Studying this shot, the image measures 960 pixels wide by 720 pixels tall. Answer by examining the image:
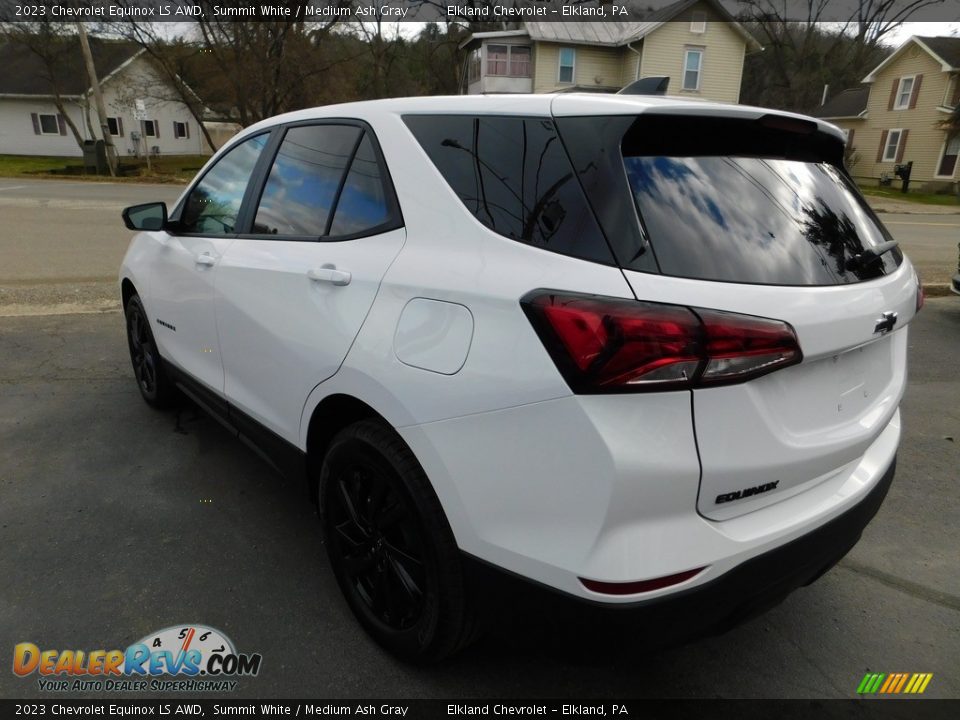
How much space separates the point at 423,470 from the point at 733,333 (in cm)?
91

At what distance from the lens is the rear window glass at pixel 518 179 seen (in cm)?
162

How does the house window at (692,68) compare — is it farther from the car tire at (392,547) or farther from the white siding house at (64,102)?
the car tire at (392,547)

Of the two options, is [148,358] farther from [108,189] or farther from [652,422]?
[108,189]

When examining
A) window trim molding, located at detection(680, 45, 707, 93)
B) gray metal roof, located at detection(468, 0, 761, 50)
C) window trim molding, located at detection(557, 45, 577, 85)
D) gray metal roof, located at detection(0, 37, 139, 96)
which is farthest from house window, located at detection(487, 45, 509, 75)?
gray metal roof, located at detection(0, 37, 139, 96)

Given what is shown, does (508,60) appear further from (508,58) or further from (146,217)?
(146,217)

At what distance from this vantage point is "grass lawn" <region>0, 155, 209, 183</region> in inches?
1028

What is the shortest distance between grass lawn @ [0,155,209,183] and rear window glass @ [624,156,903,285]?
27.7 metres

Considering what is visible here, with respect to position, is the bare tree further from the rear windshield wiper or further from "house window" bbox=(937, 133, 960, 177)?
the rear windshield wiper

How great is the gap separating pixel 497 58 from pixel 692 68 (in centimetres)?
984

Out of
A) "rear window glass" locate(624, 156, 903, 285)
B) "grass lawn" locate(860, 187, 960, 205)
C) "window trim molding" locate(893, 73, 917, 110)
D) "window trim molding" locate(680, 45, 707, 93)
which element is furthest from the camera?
"window trim molding" locate(893, 73, 917, 110)

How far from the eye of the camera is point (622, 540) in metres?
1.50

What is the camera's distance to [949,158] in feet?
109

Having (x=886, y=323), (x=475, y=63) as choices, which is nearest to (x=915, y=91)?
(x=475, y=63)

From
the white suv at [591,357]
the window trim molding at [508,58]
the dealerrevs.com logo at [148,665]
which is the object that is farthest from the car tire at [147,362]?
the window trim molding at [508,58]
